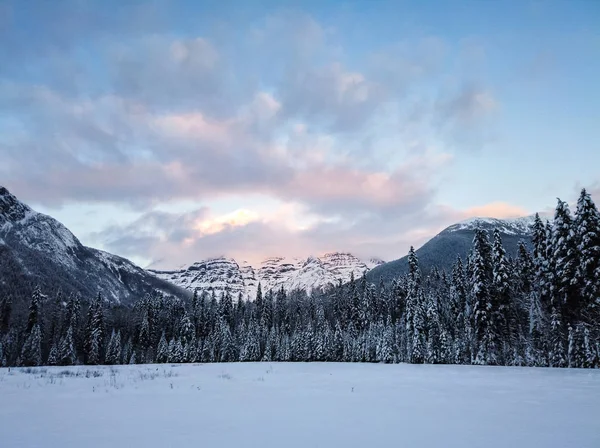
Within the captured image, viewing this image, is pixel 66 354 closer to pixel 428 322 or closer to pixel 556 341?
pixel 428 322

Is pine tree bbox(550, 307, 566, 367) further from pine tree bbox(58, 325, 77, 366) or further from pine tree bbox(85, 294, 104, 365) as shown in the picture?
pine tree bbox(85, 294, 104, 365)

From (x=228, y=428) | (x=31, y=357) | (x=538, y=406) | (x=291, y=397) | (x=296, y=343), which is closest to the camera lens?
(x=228, y=428)

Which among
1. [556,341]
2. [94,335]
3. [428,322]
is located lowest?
[94,335]

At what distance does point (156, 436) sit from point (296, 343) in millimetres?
82062

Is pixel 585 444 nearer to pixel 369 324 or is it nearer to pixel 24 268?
pixel 369 324

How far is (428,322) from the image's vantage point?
63.2 metres

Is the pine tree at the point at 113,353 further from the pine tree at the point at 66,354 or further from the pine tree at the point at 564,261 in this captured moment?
the pine tree at the point at 564,261

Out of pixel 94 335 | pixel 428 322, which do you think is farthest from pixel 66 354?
pixel 428 322

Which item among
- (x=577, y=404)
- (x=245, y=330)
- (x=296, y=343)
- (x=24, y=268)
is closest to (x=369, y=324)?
(x=296, y=343)

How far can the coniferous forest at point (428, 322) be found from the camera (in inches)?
1428

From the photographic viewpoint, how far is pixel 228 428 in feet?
31.7

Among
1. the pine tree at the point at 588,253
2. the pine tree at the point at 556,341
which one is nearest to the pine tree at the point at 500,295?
the pine tree at the point at 556,341

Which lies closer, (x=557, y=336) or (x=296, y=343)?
(x=557, y=336)

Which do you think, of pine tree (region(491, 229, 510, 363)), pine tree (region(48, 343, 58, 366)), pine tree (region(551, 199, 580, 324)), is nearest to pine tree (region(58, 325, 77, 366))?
pine tree (region(48, 343, 58, 366))
